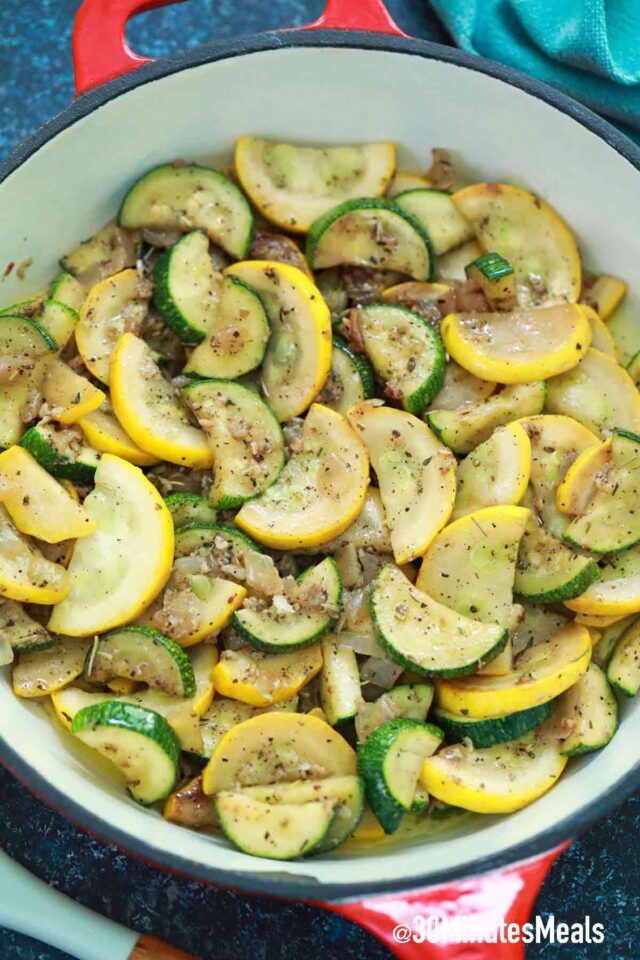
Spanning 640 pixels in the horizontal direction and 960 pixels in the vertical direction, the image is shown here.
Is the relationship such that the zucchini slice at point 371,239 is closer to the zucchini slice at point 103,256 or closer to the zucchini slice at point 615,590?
the zucchini slice at point 103,256

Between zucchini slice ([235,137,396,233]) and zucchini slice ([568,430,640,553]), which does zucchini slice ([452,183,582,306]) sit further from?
zucchini slice ([568,430,640,553])

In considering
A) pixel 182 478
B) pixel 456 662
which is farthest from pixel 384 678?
pixel 182 478

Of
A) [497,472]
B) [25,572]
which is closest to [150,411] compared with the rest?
[25,572]

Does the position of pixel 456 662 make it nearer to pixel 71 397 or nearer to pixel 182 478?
pixel 182 478

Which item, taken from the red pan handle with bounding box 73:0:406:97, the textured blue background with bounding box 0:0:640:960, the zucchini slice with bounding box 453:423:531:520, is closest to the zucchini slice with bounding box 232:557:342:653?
the zucchini slice with bounding box 453:423:531:520

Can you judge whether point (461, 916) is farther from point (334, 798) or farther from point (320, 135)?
point (320, 135)
